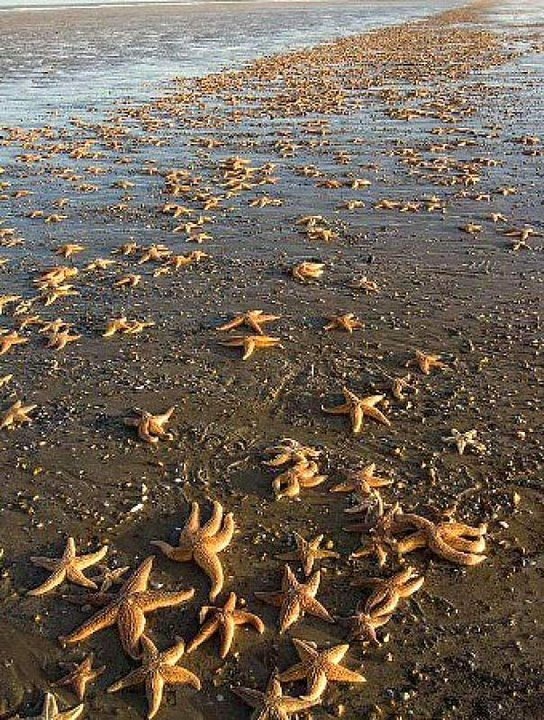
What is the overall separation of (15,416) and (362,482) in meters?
4.57

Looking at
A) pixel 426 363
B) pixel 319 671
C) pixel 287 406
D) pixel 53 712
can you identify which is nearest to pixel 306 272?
pixel 426 363

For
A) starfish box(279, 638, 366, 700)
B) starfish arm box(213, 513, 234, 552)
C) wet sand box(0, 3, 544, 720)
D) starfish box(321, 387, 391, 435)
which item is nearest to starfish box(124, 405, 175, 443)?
wet sand box(0, 3, 544, 720)

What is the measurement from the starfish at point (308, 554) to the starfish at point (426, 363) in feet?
12.2

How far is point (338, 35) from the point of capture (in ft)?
199

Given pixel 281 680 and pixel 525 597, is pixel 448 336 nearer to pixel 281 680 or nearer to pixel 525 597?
pixel 525 597

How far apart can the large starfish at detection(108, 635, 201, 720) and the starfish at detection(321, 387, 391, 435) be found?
3801 millimetres

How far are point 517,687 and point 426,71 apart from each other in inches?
1514

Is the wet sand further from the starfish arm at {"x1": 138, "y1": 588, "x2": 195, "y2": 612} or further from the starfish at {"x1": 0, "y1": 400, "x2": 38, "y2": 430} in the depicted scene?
the starfish at {"x1": 0, "y1": 400, "x2": 38, "y2": 430}

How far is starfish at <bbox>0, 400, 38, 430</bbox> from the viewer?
8.80 m

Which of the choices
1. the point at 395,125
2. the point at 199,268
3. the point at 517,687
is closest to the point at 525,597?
the point at 517,687

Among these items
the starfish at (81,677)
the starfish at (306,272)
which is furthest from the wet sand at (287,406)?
the starfish at (306,272)

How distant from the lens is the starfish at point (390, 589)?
601 centimetres

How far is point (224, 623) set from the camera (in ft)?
19.1

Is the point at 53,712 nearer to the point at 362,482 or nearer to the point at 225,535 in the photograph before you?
the point at 225,535
